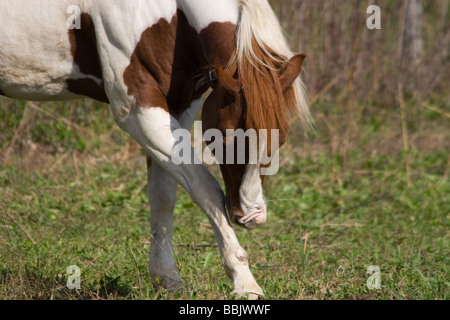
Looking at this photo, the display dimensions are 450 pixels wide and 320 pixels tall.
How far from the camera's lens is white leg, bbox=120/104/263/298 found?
2.91 m

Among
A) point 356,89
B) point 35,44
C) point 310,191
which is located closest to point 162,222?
point 35,44

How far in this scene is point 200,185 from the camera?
2982mm

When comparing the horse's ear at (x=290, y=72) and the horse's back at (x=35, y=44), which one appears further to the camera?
the horse's back at (x=35, y=44)

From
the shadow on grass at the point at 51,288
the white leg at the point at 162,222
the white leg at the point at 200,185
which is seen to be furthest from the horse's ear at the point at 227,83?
the shadow on grass at the point at 51,288

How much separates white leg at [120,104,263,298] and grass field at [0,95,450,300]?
0.77 ft

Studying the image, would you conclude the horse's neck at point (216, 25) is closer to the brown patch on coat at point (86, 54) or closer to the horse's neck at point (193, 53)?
the horse's neck at point (193, 53)

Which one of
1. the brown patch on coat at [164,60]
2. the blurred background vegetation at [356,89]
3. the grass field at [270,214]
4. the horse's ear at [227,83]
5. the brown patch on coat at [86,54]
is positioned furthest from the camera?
the blurred background vegetation at [356,89]

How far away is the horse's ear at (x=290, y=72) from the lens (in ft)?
9.41

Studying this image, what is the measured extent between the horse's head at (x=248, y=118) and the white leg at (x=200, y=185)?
0.07 metres

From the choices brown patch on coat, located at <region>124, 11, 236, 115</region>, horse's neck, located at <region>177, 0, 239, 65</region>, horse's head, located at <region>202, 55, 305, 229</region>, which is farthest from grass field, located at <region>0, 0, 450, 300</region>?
horse's neck, located at <region>177, 0, 239, 65</region>

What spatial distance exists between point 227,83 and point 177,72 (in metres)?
0.42

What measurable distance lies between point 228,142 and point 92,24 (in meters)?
0.89

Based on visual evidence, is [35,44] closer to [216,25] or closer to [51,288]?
[216,25]

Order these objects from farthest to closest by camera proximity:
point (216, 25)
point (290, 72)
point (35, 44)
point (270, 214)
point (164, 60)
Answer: point (270, 214), point (35, 44), point (164, 60), point (216, 25), point (290, 72)
